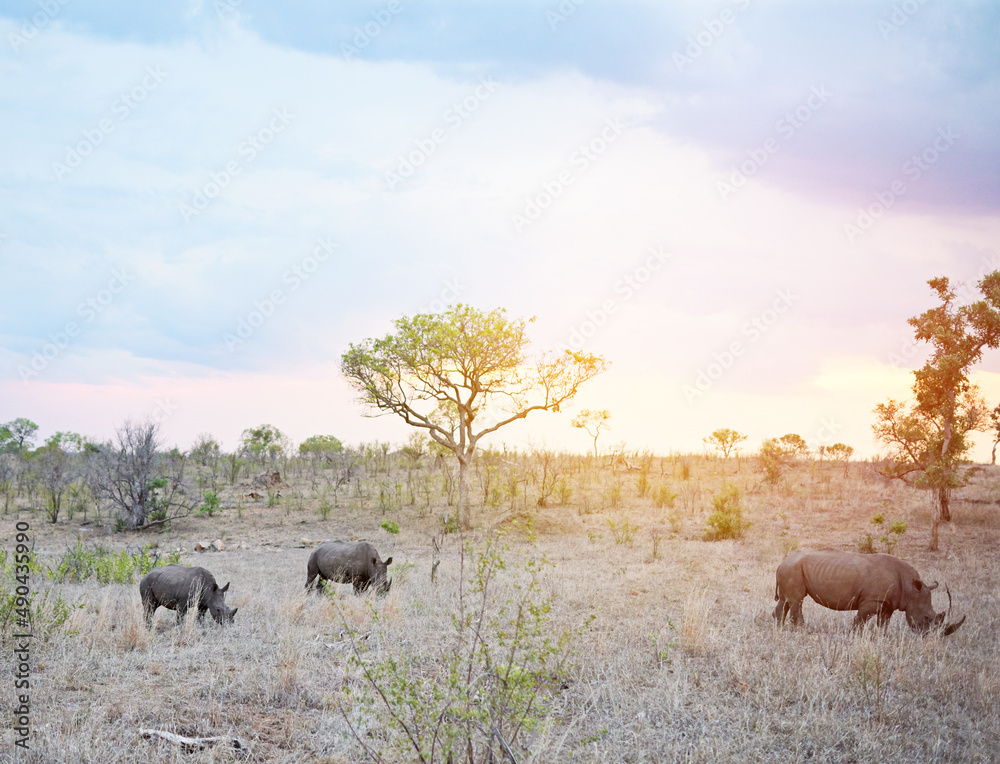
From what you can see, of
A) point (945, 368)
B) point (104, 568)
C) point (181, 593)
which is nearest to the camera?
point (181, 593)

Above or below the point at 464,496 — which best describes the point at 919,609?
below

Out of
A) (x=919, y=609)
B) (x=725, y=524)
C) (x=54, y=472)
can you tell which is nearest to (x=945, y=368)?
(x=725, y=524)

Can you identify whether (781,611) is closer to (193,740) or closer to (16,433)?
(193,740)

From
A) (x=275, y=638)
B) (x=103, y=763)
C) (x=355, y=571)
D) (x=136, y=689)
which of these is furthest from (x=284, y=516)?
(x=103, y=763)

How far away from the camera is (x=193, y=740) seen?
18.6ft

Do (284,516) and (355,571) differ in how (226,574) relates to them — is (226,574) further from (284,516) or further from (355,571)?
(284,516)

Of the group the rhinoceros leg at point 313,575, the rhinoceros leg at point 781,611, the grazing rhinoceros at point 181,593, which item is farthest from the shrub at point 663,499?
the grazing rhinoceros at point 181,593

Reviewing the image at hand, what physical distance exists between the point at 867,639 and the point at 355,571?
882 cm

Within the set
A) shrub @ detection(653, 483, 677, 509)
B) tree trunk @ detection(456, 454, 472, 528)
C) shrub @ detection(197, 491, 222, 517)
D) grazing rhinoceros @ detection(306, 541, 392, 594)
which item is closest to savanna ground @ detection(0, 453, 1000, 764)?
grazing rhinoceros @ detection(306, 541, 392, 594)

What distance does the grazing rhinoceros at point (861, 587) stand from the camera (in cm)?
948

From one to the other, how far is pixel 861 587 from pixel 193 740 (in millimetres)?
8891

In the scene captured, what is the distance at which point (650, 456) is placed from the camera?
34.4 metres

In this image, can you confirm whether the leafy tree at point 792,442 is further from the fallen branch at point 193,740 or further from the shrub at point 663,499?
the fallen branch at point 193,740

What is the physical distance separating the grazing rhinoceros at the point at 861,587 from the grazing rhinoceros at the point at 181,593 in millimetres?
8716
